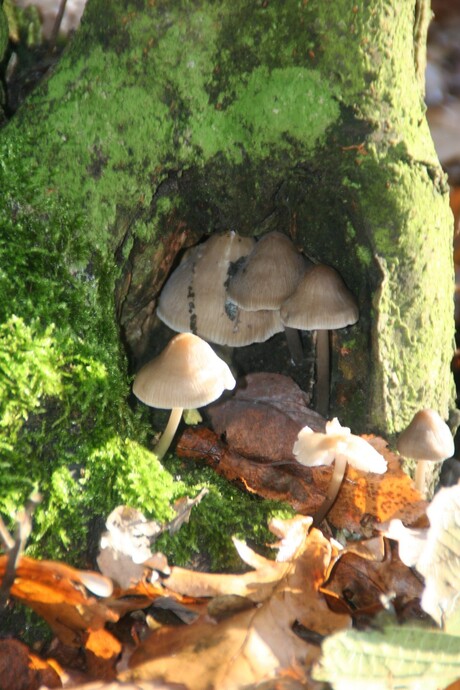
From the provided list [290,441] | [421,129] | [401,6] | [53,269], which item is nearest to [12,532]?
[53,269]

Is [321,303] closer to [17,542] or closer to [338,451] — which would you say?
[338,451]

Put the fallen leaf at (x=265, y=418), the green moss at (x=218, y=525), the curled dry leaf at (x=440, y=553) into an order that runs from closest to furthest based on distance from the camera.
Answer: the curled dry leaf at (x=440, y=553) → the green moss at (x=218, y=525) → the fallen leaf at (x=265, y=418)

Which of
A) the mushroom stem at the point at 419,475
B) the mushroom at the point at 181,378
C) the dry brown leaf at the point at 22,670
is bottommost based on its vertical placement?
the mushroom stem at the point at 419,475

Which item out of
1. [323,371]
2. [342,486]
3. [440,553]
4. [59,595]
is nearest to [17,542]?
[59,595]

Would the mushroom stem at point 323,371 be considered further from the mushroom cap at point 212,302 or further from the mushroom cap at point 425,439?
the mushroom cap at point 425,439

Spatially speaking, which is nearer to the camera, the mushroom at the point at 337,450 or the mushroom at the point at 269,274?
the mushroom at the point at 337,450

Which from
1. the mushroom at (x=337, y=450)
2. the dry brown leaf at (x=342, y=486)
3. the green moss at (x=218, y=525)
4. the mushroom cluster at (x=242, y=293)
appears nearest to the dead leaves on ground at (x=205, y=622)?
the green moss at (x=218, y=525)

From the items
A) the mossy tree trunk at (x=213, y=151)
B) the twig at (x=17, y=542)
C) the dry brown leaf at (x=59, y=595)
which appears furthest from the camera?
the mossy tree trunk at (x=213, y=151)
